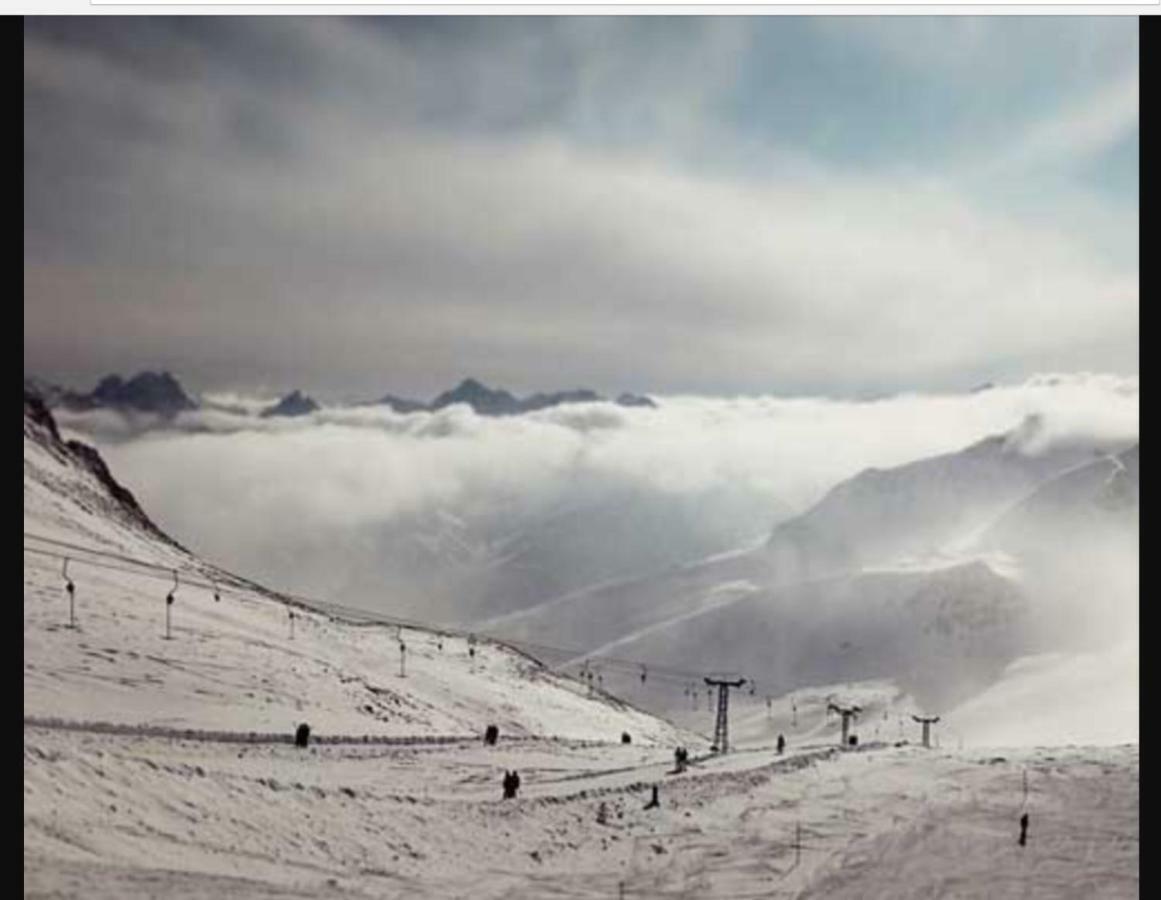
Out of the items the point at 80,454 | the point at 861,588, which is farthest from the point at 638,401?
the point at 861,588

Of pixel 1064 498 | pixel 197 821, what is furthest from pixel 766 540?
pixel 197 821

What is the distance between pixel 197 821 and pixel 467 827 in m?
2.17

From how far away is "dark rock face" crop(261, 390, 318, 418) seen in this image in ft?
34.0

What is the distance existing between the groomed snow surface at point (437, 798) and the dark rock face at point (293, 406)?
2.05 metres

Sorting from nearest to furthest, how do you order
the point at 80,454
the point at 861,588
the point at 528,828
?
the point at 528,828 → the point at 80,454 → the point at 861,588

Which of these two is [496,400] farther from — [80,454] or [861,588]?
[861,588]

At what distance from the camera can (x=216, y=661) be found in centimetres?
1307

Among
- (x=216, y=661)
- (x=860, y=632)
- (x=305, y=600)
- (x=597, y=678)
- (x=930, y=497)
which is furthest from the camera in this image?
(x=860, y=632)

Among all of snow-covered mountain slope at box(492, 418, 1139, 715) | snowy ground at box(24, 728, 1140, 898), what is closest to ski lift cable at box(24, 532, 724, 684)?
snow-covered mountain slope at box(492, 418, 1139, 715)

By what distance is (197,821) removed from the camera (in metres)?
8.92

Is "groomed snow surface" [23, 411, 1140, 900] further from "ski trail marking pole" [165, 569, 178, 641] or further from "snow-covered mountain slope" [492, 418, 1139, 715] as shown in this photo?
"snow-covered mountain slope" [492, 418, 1139, 715]

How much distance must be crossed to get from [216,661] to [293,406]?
13.1 feet

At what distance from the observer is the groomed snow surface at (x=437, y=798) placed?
872 centimetres
